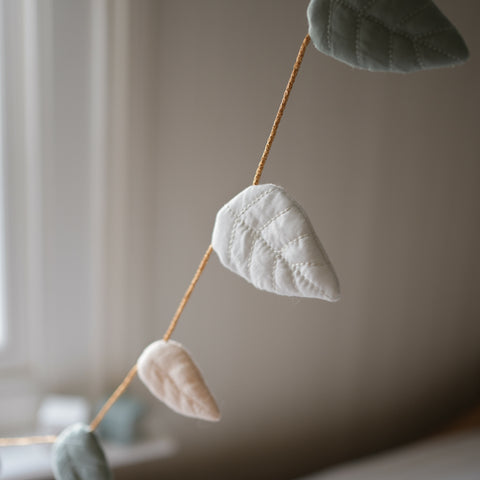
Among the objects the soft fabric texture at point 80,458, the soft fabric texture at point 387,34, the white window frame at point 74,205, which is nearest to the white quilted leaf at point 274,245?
the soft fabric texture at point 387,34

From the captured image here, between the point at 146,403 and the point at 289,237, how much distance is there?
92 centimetres

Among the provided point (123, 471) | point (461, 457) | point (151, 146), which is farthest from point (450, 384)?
point (151, 146)

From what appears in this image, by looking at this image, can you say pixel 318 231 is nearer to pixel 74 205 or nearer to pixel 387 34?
pixel 74 205

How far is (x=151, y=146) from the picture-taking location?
1.20m

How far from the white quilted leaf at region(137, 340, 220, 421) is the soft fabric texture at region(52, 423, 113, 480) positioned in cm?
12

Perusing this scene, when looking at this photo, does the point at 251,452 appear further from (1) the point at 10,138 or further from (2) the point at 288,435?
(1) the point at 10,138

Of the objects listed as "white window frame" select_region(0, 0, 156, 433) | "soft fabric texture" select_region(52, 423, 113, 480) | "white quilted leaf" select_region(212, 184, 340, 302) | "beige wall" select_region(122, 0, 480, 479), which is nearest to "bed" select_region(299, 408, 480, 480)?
"beige wall" select_region(122, 0, 480, 479)

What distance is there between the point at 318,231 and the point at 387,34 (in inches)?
36.0

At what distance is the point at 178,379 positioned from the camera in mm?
666

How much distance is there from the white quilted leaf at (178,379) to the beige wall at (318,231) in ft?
1.99

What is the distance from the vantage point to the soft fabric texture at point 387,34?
473 mm

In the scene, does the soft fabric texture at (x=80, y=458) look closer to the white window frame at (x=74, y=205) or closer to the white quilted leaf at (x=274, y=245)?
the white quilted leaf at (x=274, y=245)

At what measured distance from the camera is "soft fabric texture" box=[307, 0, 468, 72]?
47 cm

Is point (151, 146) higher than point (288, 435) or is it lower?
higher
